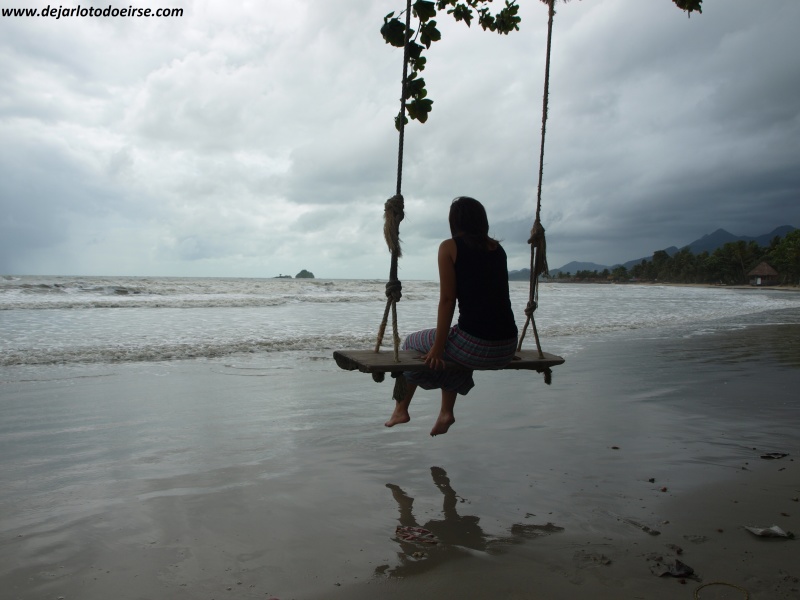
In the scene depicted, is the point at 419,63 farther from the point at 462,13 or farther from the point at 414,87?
the point at 462,13

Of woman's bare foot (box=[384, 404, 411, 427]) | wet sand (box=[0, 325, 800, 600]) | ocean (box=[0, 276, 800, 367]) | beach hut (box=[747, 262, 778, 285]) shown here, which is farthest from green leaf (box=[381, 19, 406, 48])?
beach hut (box=[747, 262, 778, 285])

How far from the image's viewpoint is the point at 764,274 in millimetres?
72625

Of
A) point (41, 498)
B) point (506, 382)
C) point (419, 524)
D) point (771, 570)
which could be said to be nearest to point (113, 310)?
point (506, 382)

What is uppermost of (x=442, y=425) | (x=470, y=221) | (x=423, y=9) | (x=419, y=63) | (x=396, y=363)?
(x=423, y=9)

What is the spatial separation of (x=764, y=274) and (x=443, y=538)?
271 feet

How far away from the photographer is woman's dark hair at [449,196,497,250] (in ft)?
11.4

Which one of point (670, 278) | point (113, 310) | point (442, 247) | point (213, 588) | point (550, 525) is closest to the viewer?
point (213, 588)

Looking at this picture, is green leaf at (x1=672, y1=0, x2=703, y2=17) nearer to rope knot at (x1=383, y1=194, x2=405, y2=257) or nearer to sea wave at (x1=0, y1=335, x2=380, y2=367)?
rope knot at (x1=383, y1=194, x2=405, y2=257)

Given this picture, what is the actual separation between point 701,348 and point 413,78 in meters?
8.03

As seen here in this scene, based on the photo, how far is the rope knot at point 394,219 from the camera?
3.78 metres

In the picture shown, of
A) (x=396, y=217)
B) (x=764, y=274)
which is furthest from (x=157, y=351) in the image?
(x=764, y=274)

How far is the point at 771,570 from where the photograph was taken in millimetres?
2406

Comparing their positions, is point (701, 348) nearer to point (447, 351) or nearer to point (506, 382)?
point (506, 382)

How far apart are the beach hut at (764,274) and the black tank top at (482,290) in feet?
267
